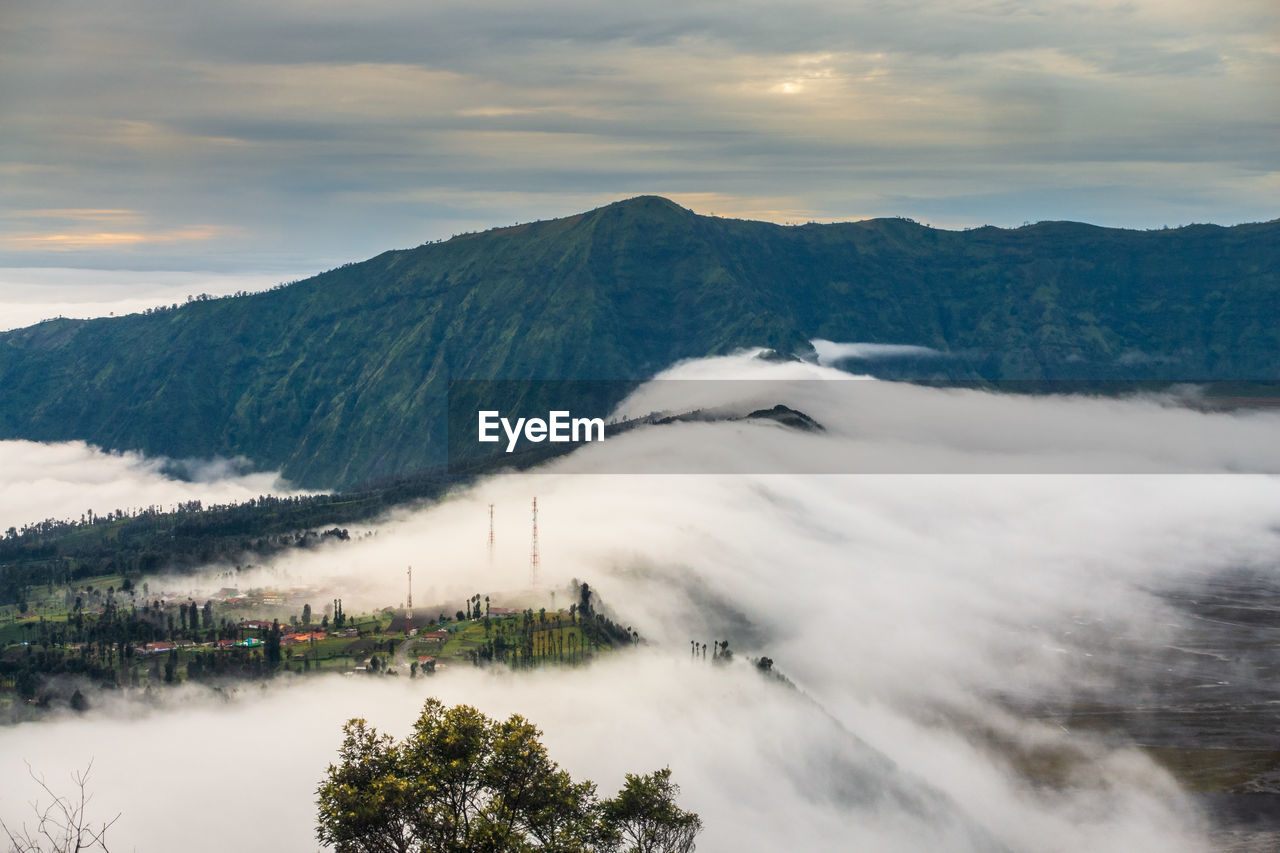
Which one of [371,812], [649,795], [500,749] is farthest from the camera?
[649,795]

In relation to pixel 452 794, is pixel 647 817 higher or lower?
lower

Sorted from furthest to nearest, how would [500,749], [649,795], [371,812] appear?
[649,795], [500,749], [371,812]

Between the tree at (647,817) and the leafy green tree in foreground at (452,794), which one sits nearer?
the leafy green tree in foreground at (452,794)

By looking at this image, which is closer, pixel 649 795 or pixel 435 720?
pixel 435 720

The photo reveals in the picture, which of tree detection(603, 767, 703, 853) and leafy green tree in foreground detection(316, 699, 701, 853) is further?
tree detection(603, 767, 703, 853)

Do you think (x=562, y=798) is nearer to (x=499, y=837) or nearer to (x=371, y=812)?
(x=499, y=837)

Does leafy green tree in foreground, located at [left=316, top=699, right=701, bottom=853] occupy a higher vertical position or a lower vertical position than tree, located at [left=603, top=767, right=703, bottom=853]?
higher

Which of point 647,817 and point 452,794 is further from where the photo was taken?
point 647,817

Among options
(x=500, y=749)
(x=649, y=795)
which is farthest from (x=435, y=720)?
(x=649, y=795)
